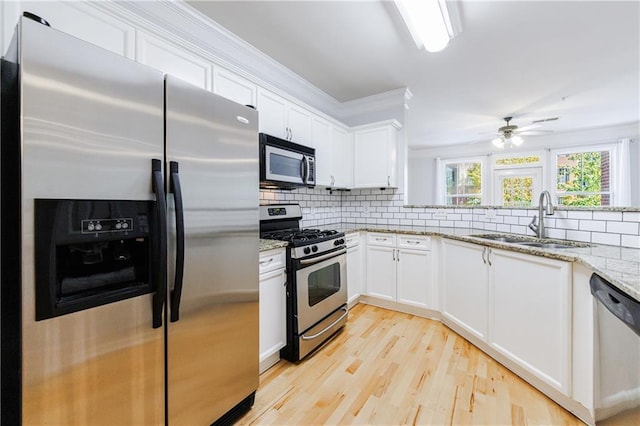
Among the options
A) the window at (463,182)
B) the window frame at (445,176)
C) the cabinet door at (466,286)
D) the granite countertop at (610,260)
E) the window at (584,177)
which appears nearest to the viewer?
the granite countertop at (610,260)

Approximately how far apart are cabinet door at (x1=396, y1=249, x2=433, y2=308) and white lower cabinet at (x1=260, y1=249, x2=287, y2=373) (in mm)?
1480

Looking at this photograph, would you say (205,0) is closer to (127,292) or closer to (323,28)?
(323,28)

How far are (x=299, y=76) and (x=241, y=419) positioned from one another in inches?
122

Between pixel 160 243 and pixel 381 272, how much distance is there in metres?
2.46

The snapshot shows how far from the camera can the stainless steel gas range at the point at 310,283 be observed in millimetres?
2018

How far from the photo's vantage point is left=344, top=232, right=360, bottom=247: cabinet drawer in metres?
2.95

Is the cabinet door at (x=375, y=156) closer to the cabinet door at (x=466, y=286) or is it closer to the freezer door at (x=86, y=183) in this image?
the cabinet door at (x=466, y=286)

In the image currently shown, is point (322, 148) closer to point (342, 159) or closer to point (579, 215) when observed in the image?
point (342, 159)

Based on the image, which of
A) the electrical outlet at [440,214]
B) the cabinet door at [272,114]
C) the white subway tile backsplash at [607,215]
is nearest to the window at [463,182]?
the electrical outlet at [440,214]

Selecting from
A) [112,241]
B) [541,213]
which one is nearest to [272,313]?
[112,241]

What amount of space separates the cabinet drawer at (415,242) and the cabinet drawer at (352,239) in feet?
1.53

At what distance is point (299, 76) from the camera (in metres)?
3.05

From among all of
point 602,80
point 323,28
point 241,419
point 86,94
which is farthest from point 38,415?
point 602,80

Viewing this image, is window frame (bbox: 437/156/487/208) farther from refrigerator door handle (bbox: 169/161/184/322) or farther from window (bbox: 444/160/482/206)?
refrigerator door handle (bbox: 169/161/184/322)
